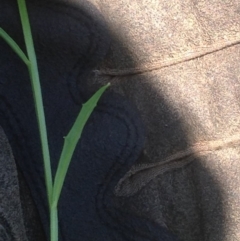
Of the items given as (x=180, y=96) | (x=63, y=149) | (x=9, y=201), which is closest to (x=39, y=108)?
(x=63, y=149)

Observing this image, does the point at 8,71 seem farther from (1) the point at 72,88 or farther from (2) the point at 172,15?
(2) the point at 172,15

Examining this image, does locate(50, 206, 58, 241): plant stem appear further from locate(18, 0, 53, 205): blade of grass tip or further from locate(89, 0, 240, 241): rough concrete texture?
locate(89, 0, 240, 241): rough concrete texture

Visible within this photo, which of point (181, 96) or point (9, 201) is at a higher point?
point (181, 96)

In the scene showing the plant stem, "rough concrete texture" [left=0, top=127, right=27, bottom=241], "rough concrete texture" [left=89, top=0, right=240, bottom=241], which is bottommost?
the plant stem

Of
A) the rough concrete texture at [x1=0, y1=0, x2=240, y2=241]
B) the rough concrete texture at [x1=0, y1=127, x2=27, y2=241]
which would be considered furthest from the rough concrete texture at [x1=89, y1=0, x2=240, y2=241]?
the rough concrete texture at [x1=0, y1=127, x2=27, y2=241]

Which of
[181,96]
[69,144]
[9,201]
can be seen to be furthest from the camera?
[181,96]

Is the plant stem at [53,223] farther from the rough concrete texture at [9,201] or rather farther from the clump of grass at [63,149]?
the rough concrete texture at [9,201]

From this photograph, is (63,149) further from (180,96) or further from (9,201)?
(180,96)

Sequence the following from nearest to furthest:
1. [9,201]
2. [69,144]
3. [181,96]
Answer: [69,144] → [9,201] → [181,96]

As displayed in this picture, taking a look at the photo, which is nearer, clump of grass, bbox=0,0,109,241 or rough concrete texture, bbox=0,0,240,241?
clump of grass, bbox=0,0,109,241

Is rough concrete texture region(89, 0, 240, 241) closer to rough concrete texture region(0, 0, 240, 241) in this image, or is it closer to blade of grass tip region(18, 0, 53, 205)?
rough concrete texture region(0, 0, 240, 241)

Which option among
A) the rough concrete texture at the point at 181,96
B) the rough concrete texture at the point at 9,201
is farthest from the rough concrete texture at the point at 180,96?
the rough concrete texture at the point at 9,201

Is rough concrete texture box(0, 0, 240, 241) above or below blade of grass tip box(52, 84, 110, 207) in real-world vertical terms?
above
